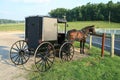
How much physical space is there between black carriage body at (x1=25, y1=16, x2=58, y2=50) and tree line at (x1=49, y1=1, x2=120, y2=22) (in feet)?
335

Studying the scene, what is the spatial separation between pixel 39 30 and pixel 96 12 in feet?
393

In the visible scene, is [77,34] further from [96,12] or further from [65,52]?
[96,12]

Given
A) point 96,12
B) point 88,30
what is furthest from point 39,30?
point 96,12

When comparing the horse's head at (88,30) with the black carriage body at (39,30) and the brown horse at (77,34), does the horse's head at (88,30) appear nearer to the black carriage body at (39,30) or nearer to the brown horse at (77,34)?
the brown horse at (77,34)

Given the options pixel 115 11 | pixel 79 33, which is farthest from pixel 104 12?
pixel 79 33

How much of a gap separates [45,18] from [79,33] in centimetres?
356

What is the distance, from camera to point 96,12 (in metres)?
128

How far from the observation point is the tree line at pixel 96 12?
117875 millimetres

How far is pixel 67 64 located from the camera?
36.2 feet

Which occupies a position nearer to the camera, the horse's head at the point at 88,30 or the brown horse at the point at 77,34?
the brown horse at the point at 77,34

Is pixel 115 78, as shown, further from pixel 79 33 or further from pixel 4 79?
pixel 79 33

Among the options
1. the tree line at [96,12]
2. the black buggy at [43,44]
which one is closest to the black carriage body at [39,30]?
the black buggy at [43,44]

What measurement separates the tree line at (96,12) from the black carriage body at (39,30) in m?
102

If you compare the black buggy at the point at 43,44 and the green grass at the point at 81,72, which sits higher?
the black buggy at the point at 43,44
